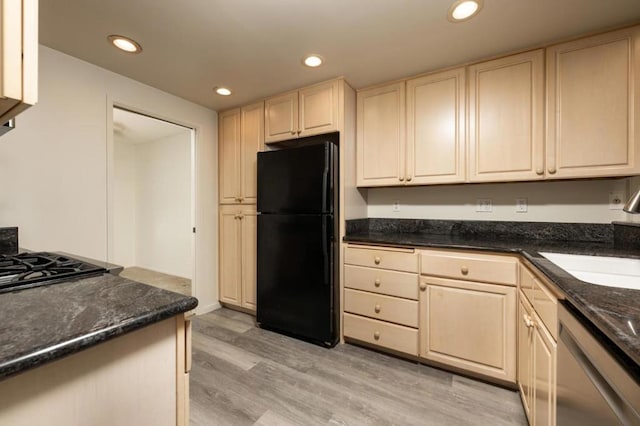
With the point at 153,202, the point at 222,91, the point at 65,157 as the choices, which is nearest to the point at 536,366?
the point at 222,91

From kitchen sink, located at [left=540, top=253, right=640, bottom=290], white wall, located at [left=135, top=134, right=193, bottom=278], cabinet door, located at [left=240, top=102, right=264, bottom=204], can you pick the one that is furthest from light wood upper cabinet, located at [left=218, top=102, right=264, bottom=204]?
kitchen sink, located at [left=540, top=253, right=640, bottom=290]

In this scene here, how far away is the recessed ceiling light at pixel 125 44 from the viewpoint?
1.71m

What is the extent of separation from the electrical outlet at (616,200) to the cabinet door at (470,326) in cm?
99

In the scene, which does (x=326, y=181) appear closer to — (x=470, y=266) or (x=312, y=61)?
(x=312, y=61)

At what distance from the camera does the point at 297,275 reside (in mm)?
2254

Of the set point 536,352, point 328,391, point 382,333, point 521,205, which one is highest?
point 521,205

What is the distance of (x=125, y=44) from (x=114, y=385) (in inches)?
82.1

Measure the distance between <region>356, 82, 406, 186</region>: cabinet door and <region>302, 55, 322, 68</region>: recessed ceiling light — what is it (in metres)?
0.55

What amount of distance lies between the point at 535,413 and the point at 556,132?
163 centimetres

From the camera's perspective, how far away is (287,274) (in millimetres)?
2307

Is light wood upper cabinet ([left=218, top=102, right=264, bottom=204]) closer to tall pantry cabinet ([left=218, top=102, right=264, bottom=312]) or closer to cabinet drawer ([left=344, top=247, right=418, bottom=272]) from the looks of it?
tall pantry cabinet ([left=218, top=102, right=264, bottom=312])

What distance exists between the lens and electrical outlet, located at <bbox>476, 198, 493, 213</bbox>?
217 centimetres

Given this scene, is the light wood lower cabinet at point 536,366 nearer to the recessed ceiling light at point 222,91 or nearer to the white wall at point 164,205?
the recessed ceiling light at point 222,91

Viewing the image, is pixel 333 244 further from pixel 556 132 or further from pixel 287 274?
pixel 556 132
